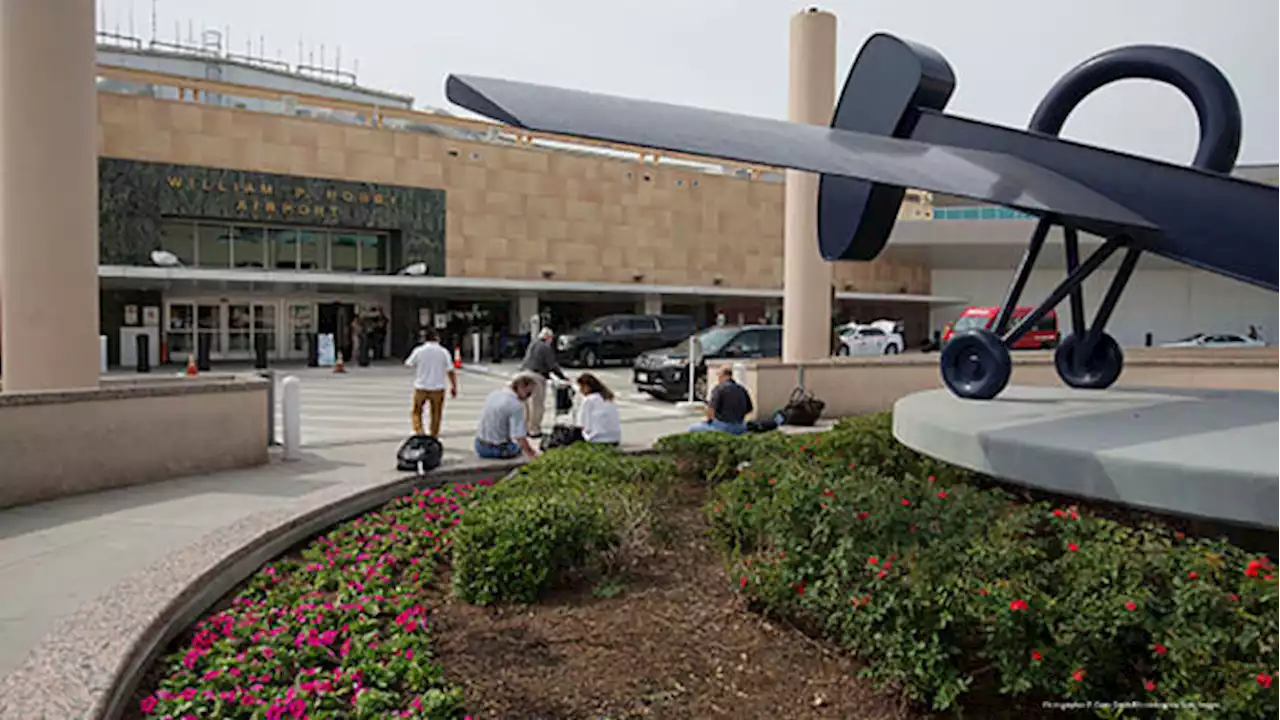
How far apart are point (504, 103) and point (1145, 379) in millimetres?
15507

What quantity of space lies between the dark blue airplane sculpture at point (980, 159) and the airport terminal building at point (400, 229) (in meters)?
→ 14.6

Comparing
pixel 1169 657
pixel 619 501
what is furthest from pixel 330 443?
pixel 1169 657

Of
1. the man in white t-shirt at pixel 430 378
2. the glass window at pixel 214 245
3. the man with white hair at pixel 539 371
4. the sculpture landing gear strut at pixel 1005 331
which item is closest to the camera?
the sculpture landing gear strut at pixel 1005 331

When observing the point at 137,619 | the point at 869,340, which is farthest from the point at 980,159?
the point at 869,340

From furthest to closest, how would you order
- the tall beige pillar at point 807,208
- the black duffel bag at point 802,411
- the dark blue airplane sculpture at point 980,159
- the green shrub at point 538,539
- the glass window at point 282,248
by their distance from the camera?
the glass window at point 282,248, the tall beige pillar at point 807,208, the black duffel bag at point 802,411, the dark blue airplane sculpture at point 980,159, the green shrub at point 538,539

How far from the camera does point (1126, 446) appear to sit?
5.26m

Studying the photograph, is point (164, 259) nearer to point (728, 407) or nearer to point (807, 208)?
point (807, 208)

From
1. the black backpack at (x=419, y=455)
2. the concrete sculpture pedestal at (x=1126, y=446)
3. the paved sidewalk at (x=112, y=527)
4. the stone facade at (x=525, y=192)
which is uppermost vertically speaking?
the stone facade at (x=525, y=192)

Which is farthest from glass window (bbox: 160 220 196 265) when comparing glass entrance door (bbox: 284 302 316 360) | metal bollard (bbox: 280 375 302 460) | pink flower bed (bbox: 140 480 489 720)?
pink flower bed (bbox: 140 480 489 720)

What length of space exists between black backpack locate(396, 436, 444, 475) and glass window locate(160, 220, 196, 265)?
24.2 metres

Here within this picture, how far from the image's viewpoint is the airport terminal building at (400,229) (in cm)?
2855

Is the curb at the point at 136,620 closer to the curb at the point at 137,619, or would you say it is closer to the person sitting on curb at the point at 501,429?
the curb at the point at 137,619

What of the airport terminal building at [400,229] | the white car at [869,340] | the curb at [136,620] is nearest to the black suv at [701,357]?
the airport terminal building at [400,229]

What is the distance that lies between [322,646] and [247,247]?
96.5 ft
